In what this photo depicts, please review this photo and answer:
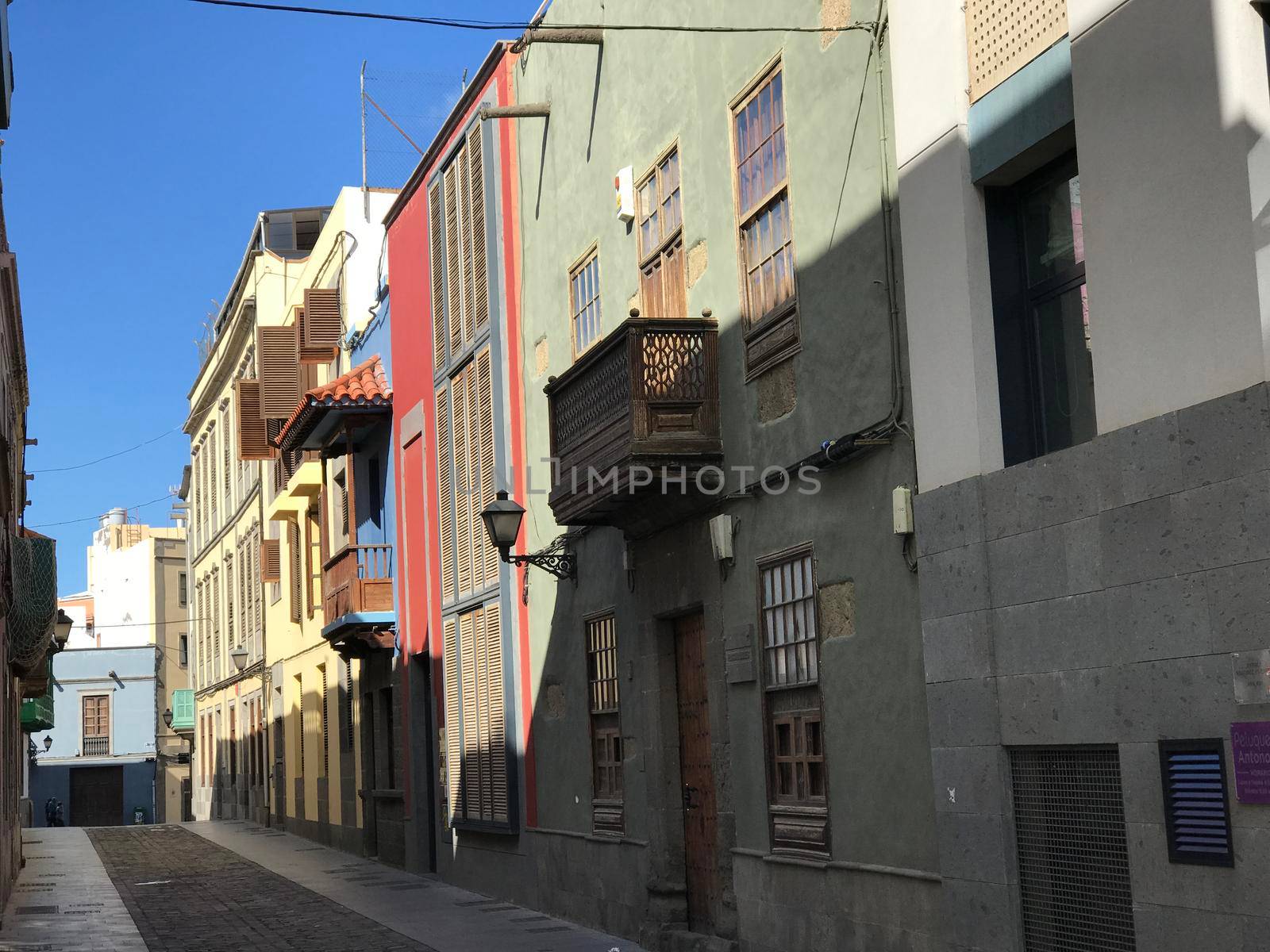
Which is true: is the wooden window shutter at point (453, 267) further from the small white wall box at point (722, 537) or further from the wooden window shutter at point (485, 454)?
the small white wall box at point (722, 537)

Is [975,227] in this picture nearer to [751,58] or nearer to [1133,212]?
[1133,212]

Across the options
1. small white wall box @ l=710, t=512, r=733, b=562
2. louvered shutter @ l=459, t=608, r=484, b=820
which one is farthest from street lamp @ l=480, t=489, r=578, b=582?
louvered shutter @ l=459, t=608, r=484, b=820

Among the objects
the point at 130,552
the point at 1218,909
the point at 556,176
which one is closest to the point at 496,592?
the point at 556,176

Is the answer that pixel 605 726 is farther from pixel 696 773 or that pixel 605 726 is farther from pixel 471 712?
pixel 471 712

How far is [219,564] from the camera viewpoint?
41.6 meters

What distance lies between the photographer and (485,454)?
18344 millimetres

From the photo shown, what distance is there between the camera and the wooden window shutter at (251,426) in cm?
3177

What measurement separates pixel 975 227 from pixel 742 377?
3190mm

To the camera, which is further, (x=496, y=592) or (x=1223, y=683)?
(x=496, y=592)

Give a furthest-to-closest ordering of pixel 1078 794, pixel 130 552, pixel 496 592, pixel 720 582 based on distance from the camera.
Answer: pixel 130 552 < pixel 496 592 < pixel 720 582 < pixel 1078 794

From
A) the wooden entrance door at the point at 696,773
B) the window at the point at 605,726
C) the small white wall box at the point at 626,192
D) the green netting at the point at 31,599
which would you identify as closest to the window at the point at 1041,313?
the wooden entrance door at the point at 696,773

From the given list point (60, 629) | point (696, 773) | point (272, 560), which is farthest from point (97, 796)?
point (696, 773)

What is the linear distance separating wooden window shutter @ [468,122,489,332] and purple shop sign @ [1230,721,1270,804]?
1251cm

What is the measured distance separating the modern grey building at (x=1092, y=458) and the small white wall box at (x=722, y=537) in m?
2.94
